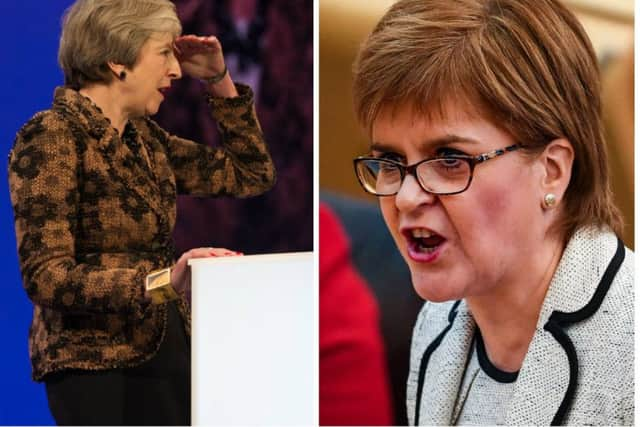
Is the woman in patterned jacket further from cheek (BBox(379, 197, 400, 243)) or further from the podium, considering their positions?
cheek (BBox(379, 197, 400, 243))

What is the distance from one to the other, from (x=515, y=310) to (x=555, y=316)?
134 millimetres

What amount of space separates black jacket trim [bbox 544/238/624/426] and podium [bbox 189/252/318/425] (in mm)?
799

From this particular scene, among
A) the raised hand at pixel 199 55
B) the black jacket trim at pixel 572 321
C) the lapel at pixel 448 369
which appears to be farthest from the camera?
the raised hand at pixel 199 55

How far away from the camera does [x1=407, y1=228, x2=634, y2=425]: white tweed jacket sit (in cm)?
304

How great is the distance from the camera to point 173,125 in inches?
139

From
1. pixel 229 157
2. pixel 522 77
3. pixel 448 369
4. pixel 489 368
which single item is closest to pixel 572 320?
pixel 489 368

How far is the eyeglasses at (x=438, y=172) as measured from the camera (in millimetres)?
3090

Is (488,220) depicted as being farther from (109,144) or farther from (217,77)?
(109,144)

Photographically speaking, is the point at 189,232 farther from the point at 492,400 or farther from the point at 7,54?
the point at 492,400

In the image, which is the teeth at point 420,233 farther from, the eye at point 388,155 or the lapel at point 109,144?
the lapel at point 109,144

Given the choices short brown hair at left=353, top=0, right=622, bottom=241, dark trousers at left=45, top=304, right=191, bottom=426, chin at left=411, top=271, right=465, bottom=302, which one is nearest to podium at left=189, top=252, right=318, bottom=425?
dark trousers at left=45, top=304, right=191, bottom=426

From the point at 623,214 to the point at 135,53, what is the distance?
5.29ft

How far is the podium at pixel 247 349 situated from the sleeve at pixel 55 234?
0.80 ft

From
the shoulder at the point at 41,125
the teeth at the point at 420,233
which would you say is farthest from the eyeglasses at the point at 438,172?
the shoulder at the point at 41,125
